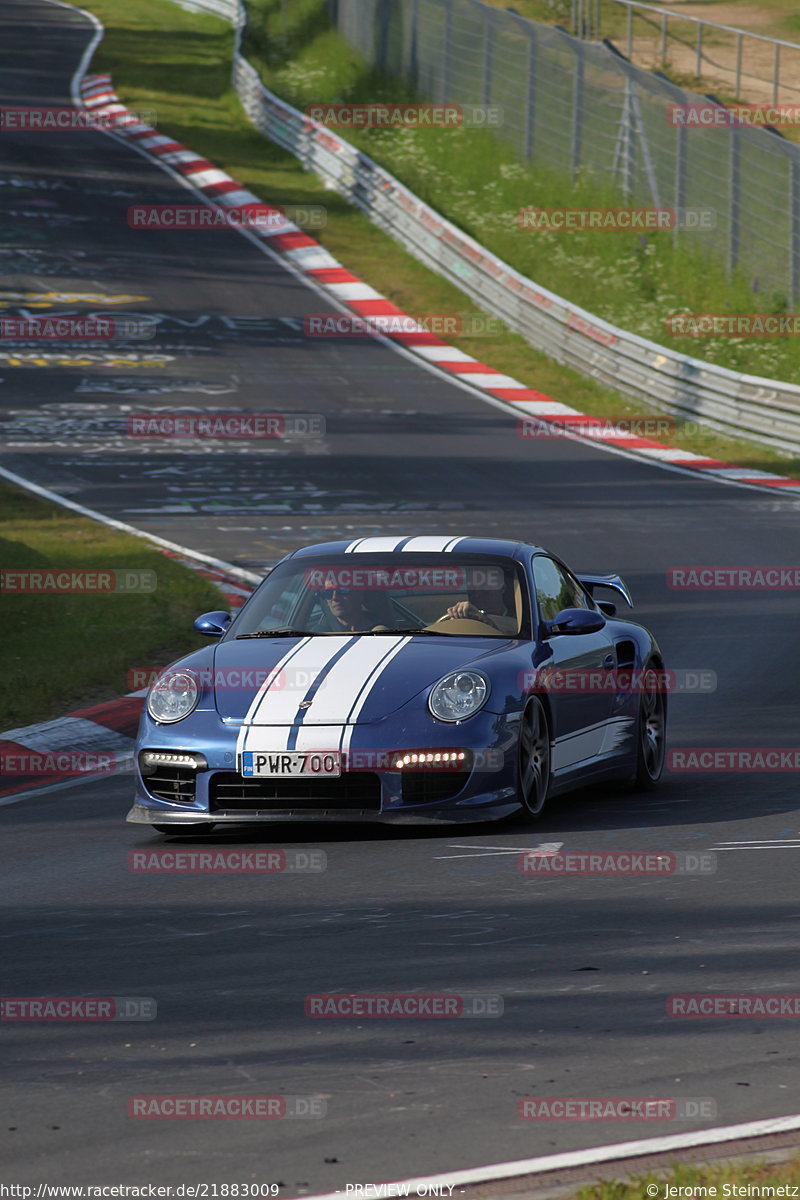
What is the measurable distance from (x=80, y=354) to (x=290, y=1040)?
2393cm

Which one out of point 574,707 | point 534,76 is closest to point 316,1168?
point 574,707

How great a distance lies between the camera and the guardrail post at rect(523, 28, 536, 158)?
1341 inches

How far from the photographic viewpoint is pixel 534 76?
34.5 meters

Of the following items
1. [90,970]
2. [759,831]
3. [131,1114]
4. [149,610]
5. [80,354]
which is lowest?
[80,354]

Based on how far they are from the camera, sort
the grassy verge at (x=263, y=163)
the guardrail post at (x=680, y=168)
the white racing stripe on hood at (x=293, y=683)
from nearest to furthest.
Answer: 1. the white racing stripe on hood at (x=293, y=683)
2. the grassy verge at (x=263, y=163)
3. the guardrail post at (x=680, y=168)

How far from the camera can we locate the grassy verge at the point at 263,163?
26.5 m

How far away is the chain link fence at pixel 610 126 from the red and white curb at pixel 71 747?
683 inches

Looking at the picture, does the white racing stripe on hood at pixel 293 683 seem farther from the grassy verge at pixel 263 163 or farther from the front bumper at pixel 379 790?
the grassy verge at pixel 263 163

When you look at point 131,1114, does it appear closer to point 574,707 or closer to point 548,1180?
point 548,1180

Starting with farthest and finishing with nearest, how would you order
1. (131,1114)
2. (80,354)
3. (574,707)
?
(80,354) < (574,707) < (131,1114)
